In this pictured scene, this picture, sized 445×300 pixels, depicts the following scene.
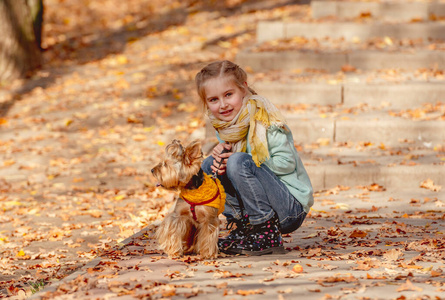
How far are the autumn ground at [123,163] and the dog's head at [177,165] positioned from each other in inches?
22.2

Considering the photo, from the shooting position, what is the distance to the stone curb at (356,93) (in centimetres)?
813

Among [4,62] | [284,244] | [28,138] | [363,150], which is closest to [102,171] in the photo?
[28,138]

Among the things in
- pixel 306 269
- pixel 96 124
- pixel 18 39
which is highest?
pixel 18 39

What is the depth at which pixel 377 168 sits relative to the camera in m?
6.66

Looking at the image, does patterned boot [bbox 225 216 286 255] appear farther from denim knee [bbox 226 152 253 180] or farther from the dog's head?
the dog's head

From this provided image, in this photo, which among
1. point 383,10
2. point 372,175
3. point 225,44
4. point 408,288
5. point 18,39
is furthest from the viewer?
point 225,44

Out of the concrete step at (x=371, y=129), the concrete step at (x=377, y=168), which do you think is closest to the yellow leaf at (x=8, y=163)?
the concrete step at (x=371, y=129)

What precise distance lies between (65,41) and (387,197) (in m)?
10.5

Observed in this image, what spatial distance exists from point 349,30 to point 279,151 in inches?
257

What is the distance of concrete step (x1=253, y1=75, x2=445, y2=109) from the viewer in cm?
813

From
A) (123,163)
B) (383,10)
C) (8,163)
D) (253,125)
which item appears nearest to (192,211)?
(253,125)

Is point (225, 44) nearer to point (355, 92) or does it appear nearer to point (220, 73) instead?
point (355, 92)

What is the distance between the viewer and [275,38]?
10.9 meters

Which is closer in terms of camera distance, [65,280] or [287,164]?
[65,280]
